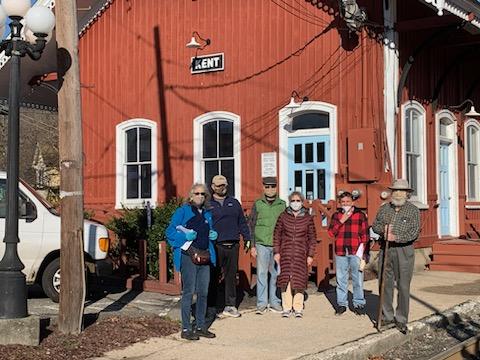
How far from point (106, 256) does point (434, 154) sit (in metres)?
8.12

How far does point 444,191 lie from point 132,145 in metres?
7.47

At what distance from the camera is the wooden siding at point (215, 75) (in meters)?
13.6

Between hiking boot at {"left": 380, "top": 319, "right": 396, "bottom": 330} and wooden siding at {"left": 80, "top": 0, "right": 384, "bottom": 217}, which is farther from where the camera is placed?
wooden siding at {"left": 80, "top": 0, "right": 384, "bottom": 217}

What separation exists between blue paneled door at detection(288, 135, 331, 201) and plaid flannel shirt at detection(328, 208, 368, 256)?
4664mm

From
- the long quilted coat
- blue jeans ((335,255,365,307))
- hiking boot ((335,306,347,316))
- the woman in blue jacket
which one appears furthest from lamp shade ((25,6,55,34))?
hiking boot ((335,306,347,316))

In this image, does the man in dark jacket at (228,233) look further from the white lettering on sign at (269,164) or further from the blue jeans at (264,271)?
the white lettering on sign at (269,164)

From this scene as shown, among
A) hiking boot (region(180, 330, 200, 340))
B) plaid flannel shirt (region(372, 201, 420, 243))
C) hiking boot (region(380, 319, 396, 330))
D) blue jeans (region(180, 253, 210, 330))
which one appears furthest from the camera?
hiking boot (region(380, 319, 396, 330))

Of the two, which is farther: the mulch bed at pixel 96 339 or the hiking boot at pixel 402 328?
the hiking boot at pixel 402 328

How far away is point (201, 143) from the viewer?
1556cm

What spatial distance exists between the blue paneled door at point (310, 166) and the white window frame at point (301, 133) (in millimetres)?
82

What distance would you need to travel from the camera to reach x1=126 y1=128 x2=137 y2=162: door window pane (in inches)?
659

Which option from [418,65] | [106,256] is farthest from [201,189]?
[418,65]

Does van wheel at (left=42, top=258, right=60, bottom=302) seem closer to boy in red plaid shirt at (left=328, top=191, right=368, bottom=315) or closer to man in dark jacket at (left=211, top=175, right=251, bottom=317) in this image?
man in dark jacket at (left=211, top=175, right=251, bottom=317)

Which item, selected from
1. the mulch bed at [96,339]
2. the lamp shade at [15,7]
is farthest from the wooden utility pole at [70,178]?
the lamp shade at [15,7]
